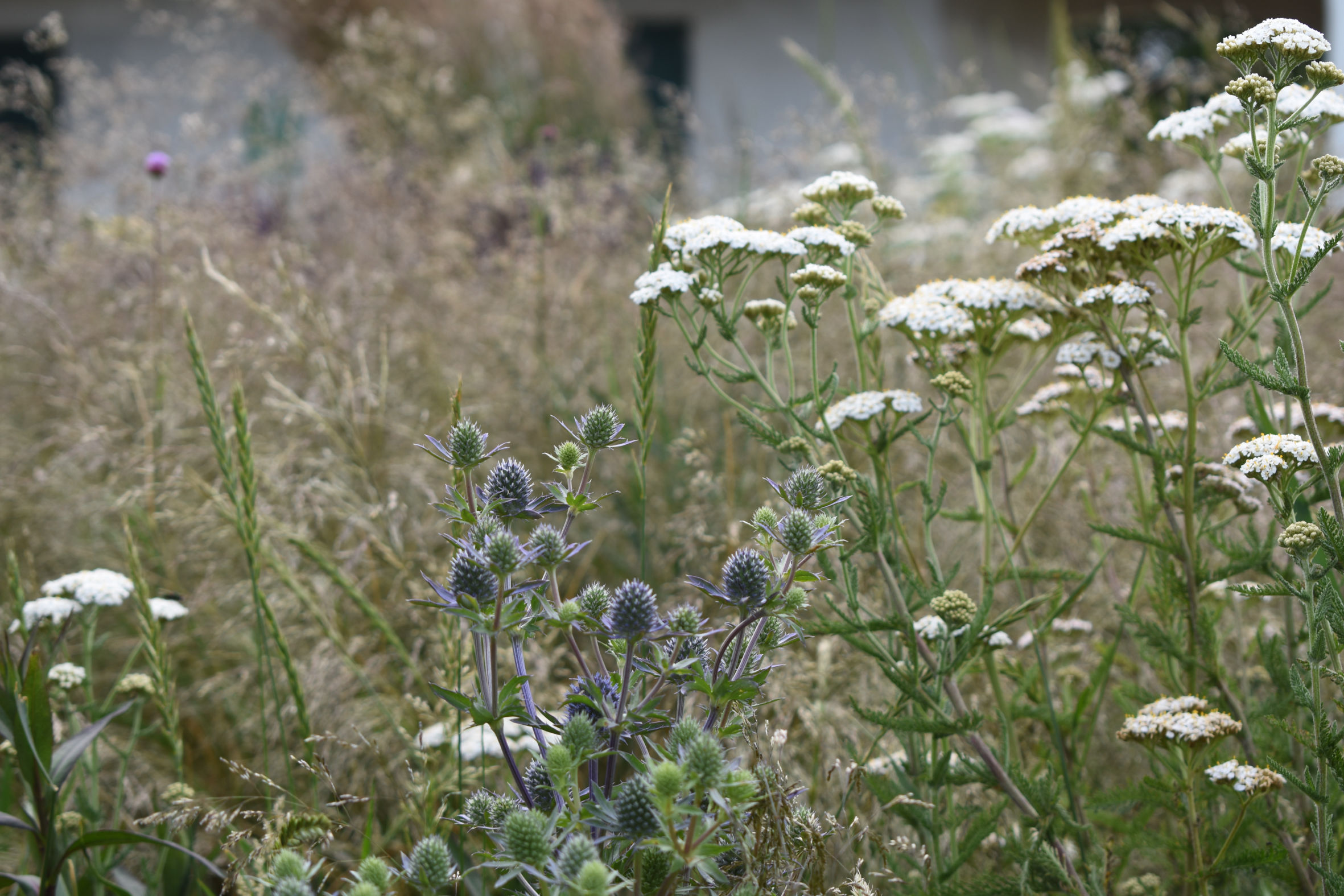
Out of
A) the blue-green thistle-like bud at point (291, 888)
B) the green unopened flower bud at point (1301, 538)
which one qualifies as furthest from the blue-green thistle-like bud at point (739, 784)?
the green unopened flower bud at point (1301, 538)

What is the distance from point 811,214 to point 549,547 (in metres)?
1.05

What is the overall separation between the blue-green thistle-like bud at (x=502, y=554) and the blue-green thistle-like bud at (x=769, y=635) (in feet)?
0.97

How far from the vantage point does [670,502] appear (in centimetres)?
276

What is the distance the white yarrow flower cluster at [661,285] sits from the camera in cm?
145

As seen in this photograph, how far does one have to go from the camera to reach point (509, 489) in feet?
3.49

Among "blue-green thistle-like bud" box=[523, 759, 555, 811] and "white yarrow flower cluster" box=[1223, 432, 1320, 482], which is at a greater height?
"white yarrow flower cluster" box=[1223, 432, 1320, 482]

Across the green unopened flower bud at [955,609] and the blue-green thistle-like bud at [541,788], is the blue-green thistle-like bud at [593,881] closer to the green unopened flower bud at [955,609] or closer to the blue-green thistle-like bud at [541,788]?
the blue-green thistle-like bud at [541,788]

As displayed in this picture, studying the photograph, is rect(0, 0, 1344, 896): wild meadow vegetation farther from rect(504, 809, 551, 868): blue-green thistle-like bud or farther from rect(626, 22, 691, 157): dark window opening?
rect(626, 22, 691, 157): dark window opening

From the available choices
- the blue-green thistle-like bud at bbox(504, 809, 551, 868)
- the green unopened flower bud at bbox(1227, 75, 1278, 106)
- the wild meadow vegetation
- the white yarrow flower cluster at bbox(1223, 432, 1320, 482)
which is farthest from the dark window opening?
the blue-green thistle-like bud at bbox(504, 809, 551, 868)

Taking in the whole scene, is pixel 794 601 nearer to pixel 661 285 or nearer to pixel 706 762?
pixel 706 762

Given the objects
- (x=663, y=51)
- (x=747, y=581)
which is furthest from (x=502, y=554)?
(x=663, y=51)

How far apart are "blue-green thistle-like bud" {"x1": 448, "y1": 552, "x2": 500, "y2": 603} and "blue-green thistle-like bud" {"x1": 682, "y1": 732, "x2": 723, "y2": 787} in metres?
0.26

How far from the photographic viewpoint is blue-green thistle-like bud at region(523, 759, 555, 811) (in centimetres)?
108

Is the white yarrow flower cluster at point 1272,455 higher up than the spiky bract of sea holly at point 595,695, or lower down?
higher up
